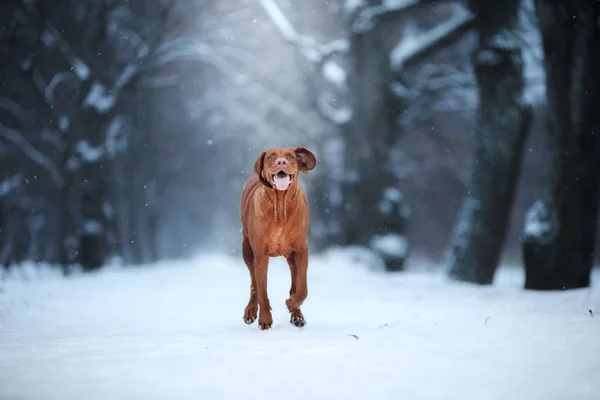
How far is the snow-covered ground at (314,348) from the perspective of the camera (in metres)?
4.74

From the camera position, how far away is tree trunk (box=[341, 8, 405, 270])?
16938 mm

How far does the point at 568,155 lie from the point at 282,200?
6.01 metres

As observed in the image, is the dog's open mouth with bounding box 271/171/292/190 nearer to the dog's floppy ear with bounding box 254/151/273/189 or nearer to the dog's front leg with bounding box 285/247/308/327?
the dog's floppy ear with bounding box 254/151/273/189

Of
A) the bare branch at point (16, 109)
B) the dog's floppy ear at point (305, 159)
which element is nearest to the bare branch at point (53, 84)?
the bare branch at point (16, 109)

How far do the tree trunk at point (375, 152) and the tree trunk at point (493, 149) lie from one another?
3.74m

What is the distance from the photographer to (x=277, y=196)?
23.1ft

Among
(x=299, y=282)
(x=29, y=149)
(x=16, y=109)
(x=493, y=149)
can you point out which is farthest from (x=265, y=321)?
(x=16, y=109)

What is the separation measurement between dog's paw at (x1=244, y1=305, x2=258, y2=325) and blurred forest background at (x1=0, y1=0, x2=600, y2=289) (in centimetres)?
533

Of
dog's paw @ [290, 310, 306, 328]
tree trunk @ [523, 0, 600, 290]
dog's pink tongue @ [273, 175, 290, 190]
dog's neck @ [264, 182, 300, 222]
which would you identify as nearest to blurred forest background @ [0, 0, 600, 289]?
tree trunk @ [523, 0, 600, 290]

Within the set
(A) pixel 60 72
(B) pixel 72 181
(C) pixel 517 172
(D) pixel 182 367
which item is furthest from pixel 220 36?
(D) pixel 182 367

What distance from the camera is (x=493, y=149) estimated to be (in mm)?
12828

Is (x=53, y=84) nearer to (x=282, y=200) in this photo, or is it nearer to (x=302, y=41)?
(x=302, y=41)

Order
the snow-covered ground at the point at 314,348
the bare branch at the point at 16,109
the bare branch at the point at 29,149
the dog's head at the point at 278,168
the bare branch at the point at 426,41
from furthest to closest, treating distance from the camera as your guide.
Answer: the bare branch at the point at 16,109
the bare branch at the point at 29,149
the bare branch at the point at 426,41
the dog's head at the point at 278,168
the snow-covered ground at the point at 314,348

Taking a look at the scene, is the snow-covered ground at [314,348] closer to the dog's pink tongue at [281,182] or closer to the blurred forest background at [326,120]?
the dog's pink tongue at [281,182]
